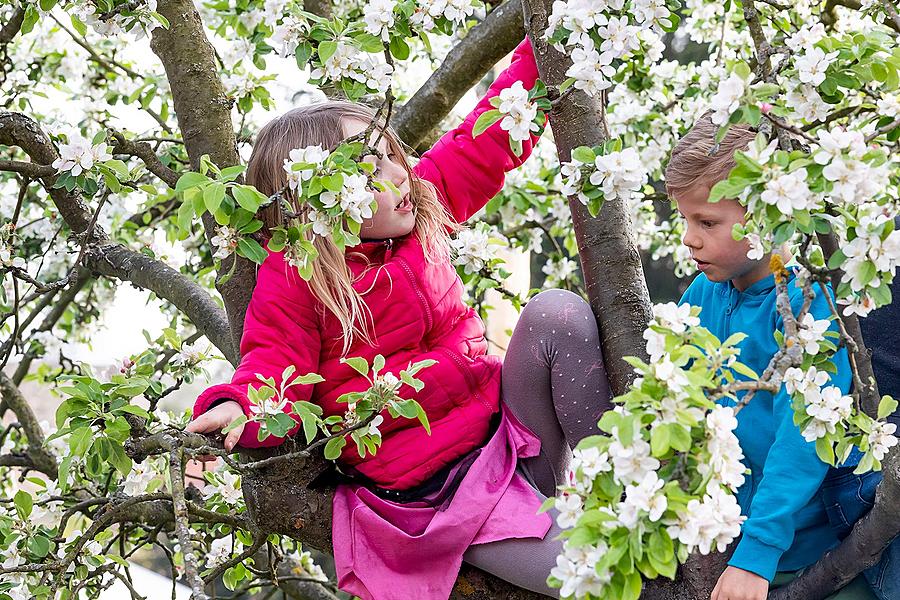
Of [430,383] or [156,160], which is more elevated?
[156,160]

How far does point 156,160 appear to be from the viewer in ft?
6.60

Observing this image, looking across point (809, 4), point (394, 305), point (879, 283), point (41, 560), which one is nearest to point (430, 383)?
point (394, 305)

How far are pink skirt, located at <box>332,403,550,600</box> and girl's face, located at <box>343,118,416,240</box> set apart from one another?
1.54ft

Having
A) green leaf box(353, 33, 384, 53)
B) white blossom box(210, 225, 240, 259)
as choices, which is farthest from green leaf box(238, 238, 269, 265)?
green leaf box(353, 33, 384, 53)

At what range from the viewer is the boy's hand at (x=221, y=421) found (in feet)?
5.16

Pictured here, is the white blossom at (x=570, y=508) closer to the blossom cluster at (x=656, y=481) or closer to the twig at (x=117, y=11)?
the blossom cluster at (x=656, y=481)

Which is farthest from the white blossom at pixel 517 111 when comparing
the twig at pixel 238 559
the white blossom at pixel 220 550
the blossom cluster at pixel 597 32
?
the white blossom at pixel 220 550

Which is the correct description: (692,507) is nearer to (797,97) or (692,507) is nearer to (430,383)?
(797,97)

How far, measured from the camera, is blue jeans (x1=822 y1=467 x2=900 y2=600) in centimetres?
149

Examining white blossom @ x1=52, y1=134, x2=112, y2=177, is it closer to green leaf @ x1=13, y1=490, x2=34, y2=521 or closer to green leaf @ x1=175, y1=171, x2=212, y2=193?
green leaf @ x1=175, y1=171, x2=212, y2=193

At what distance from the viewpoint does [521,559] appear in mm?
1678

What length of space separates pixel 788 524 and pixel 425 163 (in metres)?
1.05

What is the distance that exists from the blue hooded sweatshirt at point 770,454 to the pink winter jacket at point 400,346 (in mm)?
475

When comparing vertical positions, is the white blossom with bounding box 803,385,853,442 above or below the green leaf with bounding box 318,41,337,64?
below
